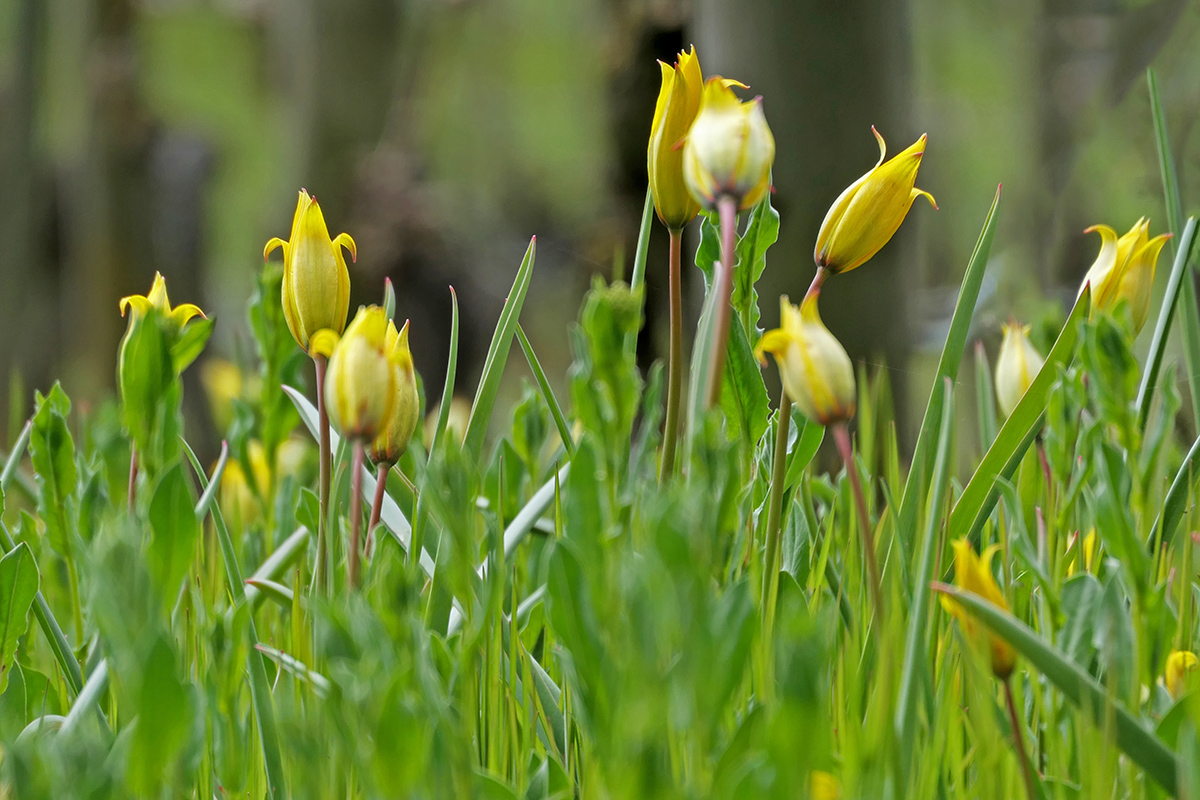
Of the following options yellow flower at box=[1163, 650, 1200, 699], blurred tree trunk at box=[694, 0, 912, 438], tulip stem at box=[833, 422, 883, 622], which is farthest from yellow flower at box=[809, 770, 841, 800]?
blurred tree trunk at box=[694, 0, 912, 438]

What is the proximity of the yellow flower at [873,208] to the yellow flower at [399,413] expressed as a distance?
20 cm

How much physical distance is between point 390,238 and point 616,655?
9.42 feet

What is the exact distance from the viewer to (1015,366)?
2.10 ft

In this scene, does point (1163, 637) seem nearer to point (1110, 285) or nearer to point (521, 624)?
point (1110, 285)

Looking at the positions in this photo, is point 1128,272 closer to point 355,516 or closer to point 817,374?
point 817,374

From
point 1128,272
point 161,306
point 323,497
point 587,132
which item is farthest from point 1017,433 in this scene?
point 587,132

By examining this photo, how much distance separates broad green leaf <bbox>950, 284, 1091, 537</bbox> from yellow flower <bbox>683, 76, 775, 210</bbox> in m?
Result: 0.18

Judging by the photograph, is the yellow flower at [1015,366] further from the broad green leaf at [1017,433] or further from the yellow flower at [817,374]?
the yellow flower at [817,374]

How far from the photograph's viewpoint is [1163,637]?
390 mm

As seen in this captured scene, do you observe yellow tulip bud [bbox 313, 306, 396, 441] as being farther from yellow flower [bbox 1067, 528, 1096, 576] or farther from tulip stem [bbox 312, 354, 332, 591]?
yellow flower [bbox 1067, 528, 1096, 576]

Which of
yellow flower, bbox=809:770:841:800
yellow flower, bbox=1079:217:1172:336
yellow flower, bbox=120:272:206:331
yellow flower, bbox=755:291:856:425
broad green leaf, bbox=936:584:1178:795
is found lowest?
yellow flower, bbox=809:770:841:800

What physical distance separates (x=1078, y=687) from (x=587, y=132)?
24.5 feet

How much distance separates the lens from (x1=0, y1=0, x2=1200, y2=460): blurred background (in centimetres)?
129

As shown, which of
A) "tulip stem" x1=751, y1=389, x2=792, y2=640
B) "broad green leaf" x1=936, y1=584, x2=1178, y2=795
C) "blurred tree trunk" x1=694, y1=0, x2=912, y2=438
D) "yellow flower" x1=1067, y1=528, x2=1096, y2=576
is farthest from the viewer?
"blurred tree trunk" x1=694, y1=0, x2=912, y2=438
